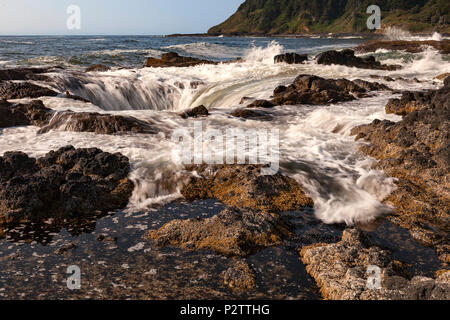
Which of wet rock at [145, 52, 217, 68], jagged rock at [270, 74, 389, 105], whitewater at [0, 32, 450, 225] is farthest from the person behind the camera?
wet rock at [145, 52, 217, 68]

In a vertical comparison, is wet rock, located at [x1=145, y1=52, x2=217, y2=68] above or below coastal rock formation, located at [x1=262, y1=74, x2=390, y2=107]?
above

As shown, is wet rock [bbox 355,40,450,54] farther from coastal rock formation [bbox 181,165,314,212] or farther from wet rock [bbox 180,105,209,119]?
coastal rock formation [bbox 181,165,314,212]

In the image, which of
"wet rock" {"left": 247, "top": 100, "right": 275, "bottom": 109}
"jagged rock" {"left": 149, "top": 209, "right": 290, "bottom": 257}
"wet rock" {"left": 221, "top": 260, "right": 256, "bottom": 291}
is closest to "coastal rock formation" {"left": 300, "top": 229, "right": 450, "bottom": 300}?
"jagged rock" {"left": 149, "top": 209, "right": 290, "bottom": 257}

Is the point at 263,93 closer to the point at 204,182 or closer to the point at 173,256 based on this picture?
the point at 204,182

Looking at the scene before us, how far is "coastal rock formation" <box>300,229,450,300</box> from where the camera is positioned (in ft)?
11.6

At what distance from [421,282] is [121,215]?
13.9 feet

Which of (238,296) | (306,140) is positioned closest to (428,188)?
(306,140)

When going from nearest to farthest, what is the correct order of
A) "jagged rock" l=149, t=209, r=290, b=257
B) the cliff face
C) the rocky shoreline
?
the rocky shoreline
"jagged rock" l=149, t=209, r=290, b=257
the cliff face

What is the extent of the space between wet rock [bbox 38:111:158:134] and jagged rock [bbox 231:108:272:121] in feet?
10.6

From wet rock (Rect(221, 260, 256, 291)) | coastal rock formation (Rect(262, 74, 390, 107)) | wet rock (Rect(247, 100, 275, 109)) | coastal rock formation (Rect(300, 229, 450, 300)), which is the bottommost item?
wet rock (Rect(221, 260, 256, 291))

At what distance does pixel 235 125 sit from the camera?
37.4 ft

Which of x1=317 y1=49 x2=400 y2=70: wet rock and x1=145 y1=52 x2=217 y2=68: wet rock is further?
x1=145 y1=52 x2=217 y2=68: wet rock

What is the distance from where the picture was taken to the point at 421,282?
3.59 meters

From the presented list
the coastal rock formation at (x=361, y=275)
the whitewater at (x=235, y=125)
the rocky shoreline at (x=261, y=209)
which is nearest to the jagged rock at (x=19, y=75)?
the whitewater at (x=235, y=125)
